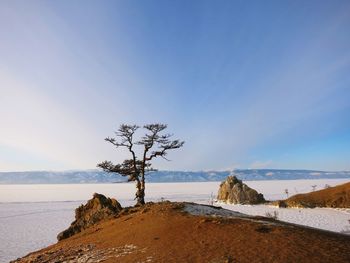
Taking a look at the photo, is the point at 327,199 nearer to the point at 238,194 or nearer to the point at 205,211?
the point at 238,194

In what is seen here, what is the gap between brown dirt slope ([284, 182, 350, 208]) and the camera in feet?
160

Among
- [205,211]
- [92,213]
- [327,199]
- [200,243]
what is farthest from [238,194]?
[200,243]

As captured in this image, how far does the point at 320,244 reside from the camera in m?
13.8

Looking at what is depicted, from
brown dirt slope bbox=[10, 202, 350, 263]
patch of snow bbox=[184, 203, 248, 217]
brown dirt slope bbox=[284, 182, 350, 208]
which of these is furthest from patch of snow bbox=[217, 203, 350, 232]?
brown dirt slope bbox=[10, 202, 350, 263]

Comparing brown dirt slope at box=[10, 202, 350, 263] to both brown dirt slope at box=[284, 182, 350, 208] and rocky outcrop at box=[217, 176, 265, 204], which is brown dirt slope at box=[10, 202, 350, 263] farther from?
rocky outcrop at box=[217, 176, 265, 204]

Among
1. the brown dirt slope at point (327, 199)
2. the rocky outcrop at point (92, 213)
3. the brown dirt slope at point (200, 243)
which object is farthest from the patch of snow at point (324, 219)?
the rocky outcrop at point (92, 213)

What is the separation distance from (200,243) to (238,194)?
45.4 meters

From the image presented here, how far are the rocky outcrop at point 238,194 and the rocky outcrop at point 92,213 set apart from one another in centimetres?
3498

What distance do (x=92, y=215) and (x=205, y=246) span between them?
1332 cm

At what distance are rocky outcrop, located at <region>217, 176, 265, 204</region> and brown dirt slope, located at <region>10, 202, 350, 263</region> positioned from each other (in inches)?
1583

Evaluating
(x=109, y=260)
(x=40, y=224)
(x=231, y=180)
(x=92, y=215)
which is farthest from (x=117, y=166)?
(x=231, y=180)

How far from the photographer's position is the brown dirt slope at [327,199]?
160ft

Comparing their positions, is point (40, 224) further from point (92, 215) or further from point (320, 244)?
point (320, 244)

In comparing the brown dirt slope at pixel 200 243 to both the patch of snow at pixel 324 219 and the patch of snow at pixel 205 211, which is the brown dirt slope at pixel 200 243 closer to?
the patch of snow at pixel 205 211
